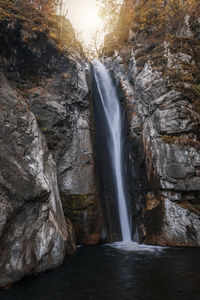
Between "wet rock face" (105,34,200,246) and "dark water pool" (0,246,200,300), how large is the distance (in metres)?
1.22

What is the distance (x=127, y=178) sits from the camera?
31.1ft

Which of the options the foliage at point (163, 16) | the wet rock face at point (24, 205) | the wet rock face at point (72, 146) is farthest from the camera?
the foliage at point (163, 16)

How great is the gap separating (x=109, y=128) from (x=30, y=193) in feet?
22.1

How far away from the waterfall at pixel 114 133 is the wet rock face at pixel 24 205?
3125mm

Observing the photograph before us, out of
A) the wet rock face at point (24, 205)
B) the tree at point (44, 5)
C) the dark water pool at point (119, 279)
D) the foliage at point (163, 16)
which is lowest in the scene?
the dark water pool at point (119, 279)

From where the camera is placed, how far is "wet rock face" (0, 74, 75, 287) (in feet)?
14.3

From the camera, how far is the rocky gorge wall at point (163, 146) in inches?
284

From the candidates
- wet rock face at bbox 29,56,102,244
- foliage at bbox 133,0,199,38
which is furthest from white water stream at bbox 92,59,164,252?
foliage at bbox 133,0,199,38

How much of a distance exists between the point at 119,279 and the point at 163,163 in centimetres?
473

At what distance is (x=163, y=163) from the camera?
775 cm

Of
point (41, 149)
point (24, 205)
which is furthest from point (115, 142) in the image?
A: point (24, 205)

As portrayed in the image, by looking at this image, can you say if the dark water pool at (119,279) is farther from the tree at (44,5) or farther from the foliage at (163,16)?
the tree at (44,5)

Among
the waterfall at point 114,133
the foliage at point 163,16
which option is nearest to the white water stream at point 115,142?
the waterfall at point 114,133

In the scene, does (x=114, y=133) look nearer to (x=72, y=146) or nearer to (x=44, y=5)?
(x=72, y=146)
